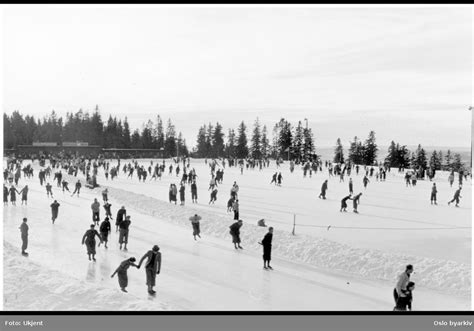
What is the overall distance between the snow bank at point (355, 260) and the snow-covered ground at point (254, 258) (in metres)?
0.03

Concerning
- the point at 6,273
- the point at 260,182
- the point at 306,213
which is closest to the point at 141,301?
the point at 6,273

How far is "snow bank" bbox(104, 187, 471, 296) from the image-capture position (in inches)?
462

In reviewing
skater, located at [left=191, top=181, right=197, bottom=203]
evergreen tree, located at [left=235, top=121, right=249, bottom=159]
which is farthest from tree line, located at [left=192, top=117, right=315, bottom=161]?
skater, located at [left=191, top=181, right=197, bottom=203]

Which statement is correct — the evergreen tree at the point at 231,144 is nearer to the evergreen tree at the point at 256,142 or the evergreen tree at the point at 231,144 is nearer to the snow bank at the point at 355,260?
the evergreen tree at the point at 256,142

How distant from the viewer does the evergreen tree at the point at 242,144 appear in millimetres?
88444

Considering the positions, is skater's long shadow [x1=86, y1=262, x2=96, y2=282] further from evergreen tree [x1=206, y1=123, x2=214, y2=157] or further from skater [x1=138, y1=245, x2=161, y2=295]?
evergreen tree [x1=206, y1=123, x2=214, y2=157]

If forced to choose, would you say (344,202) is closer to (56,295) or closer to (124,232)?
(124,232)

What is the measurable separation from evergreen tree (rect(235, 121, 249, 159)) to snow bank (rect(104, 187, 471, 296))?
7005 centimetres

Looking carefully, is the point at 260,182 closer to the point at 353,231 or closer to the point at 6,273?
the point at 353,231

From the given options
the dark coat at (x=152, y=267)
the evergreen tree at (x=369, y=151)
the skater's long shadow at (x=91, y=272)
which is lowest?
the skater's long shadow at (x=91, y=272)

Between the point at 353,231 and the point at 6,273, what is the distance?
11287 mm

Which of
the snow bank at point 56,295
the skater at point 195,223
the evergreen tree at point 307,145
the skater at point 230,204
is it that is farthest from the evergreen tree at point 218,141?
the snow bank at point 56,295
